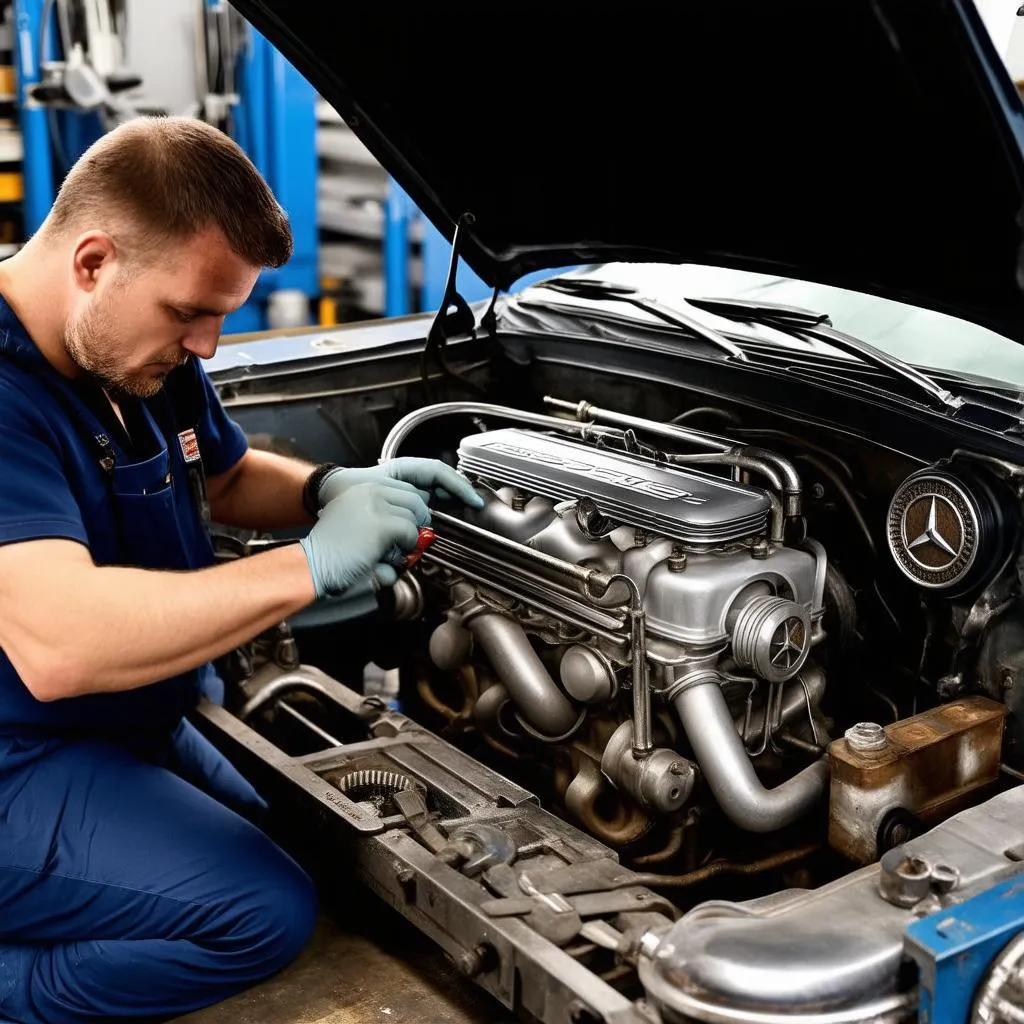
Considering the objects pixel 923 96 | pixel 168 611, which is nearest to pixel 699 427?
pixel 923 96

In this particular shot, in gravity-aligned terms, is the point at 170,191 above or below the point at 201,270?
→ above

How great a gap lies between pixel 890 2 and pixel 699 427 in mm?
917

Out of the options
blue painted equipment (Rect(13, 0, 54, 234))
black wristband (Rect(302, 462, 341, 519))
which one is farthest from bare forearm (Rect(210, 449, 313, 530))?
blue painted equipment (Rect(13, 0, 54, 234))

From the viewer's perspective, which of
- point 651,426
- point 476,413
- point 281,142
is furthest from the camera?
point 281,142

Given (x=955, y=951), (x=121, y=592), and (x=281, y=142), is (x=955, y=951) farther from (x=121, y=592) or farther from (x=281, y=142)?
(x=281, y=142)

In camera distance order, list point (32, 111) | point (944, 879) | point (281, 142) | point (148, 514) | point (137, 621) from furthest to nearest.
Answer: point (281, 142) < point (32, 111) < point (148, 514) < point (137, 621) < point (944, 879)

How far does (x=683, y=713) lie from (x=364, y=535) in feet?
1.66

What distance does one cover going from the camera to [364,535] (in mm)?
1776

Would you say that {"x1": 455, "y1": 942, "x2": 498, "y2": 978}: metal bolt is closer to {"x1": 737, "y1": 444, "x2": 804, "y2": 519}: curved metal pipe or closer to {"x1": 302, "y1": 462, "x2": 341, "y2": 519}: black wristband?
{"x1": 737, "y1": 444, "x2": 804, "y2": 519}: curved metal pipe

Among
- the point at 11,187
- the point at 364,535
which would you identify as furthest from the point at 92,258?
the point at 11,187

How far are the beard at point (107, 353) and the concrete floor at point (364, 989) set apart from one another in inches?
32.7

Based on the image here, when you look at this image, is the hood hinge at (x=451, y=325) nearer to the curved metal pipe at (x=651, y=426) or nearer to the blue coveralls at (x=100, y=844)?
the curved metal pipe at (x=651, y=426)

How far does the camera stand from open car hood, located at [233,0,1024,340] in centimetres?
161

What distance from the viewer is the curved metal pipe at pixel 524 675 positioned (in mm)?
1943
